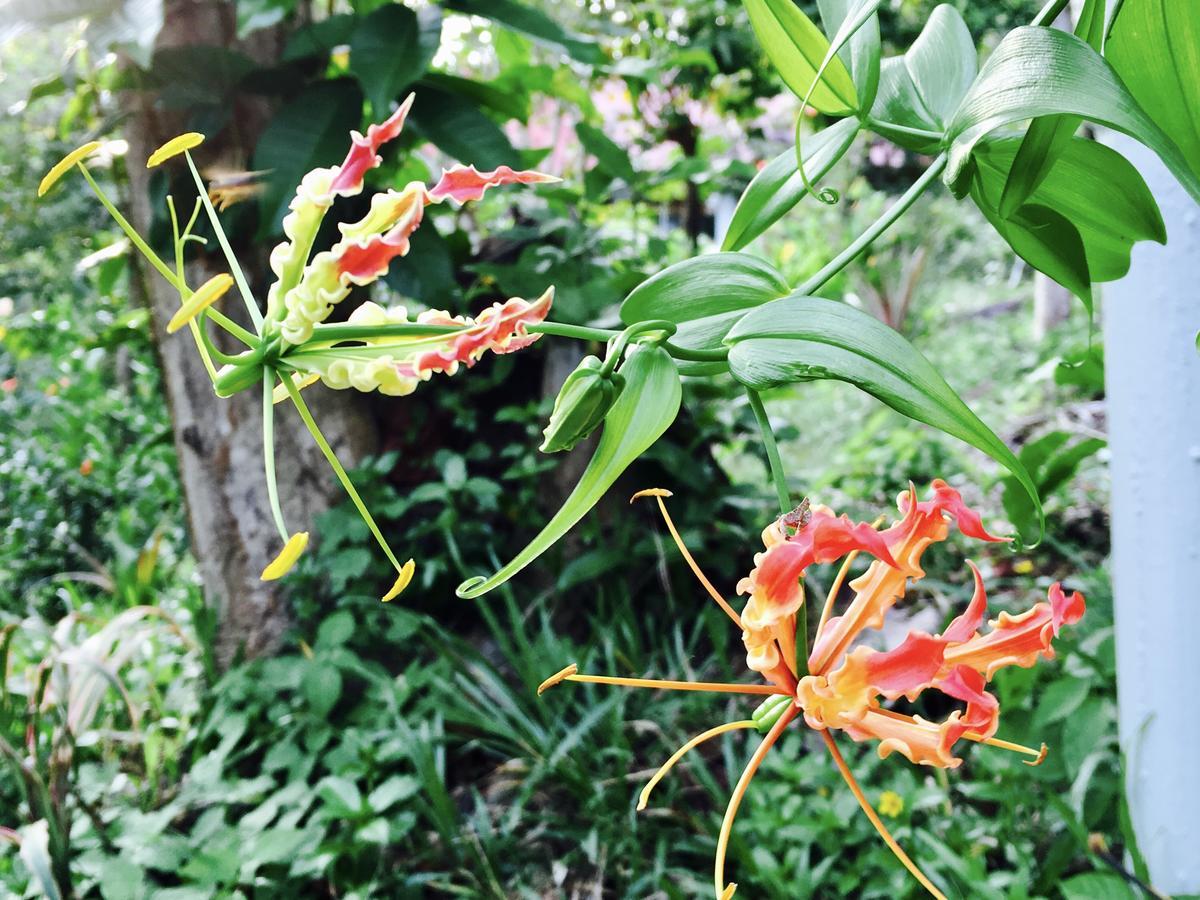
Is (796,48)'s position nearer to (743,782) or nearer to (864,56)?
(864,56)

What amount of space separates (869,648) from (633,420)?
11 centimetres

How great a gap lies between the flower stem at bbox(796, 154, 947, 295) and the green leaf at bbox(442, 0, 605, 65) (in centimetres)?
109

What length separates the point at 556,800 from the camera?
1.41 m

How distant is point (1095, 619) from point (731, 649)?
58cm

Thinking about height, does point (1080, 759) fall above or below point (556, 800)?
above

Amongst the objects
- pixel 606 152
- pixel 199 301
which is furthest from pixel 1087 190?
pixel 606 152

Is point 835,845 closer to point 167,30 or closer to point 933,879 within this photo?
point 933,879

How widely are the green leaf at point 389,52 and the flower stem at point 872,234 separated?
101cm

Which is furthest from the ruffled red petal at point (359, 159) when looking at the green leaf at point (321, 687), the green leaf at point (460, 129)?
the green leaf at point (321, 687)

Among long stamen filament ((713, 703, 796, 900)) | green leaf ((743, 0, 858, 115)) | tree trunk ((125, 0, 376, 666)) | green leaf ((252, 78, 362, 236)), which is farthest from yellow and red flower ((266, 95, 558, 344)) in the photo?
tree trunk ((125, 0, 376, 666))

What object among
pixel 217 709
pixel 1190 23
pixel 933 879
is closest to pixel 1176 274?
pixel 1190 23

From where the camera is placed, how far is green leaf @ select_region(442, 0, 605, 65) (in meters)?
1.34

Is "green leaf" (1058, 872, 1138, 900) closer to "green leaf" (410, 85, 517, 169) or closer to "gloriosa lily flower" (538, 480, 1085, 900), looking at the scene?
"gloriosa lily flower" (538, 480, 1085, 900)

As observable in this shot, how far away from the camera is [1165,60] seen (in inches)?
13.8
